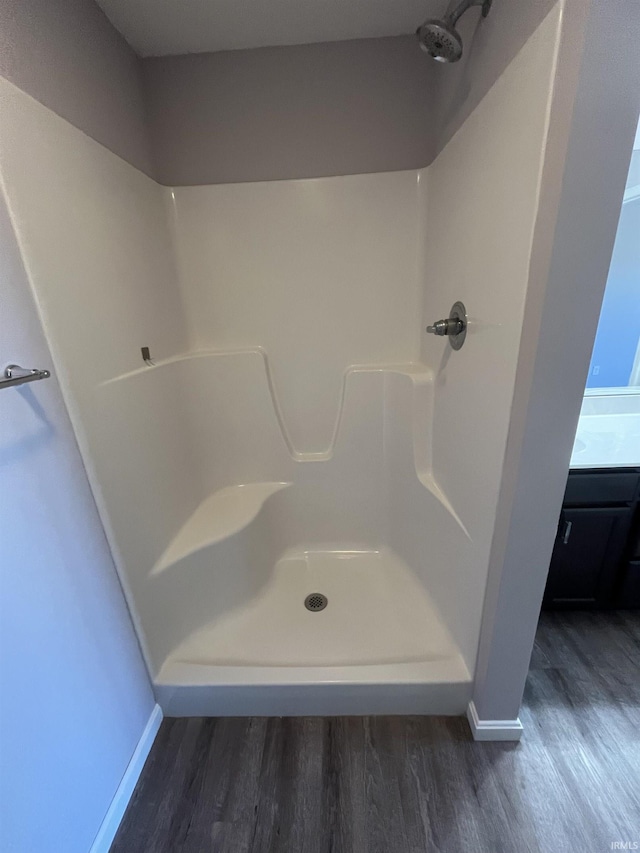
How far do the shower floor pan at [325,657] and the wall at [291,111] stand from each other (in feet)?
6.01

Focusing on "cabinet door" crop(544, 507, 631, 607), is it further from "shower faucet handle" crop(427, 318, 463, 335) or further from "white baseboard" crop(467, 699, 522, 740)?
"shower faucet handle" crop(427, 318, 463, 335)

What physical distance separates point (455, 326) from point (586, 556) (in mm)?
1094

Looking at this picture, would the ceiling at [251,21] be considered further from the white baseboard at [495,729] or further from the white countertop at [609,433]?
the white baseboard at [495,729]

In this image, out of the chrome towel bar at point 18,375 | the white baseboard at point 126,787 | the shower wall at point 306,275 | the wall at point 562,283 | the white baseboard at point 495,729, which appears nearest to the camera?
the wall at point 562,283

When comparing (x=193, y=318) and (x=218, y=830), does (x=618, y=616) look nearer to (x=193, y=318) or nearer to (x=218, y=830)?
(x=218, y=830)

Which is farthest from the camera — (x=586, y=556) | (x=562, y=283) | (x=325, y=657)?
(x=586, y=556)

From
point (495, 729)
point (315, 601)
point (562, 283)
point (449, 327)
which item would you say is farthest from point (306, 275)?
point (495, 729)

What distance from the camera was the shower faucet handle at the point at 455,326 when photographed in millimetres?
1144

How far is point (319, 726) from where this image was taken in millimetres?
1209

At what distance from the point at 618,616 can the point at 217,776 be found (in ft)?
5.48

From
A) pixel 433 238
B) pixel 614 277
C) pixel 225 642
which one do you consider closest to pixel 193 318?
pixel 433 238

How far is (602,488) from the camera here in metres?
1.35

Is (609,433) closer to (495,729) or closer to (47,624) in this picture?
(495,729)

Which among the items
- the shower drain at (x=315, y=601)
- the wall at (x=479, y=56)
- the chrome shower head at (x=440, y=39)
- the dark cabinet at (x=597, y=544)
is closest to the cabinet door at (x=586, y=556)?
the dark cabinet at (x=597, y=544)
